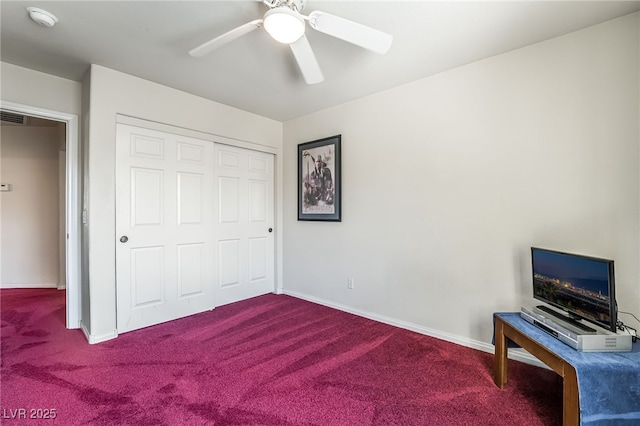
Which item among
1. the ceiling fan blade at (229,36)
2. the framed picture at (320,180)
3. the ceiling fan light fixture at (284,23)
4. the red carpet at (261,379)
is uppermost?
the ceiling fan blade at (229,36)

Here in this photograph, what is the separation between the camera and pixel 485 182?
2365 millimetres

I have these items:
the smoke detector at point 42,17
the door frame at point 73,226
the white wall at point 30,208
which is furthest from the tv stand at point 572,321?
the white wall at point 30,208

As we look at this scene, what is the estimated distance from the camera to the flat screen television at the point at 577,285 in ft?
4.80

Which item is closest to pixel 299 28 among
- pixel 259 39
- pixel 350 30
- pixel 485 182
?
pixel 350 30

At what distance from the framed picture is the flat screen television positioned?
1.96 meters

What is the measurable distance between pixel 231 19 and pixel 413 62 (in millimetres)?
1469

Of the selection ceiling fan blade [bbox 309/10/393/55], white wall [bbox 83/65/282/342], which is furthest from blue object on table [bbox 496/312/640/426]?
white wall [bbox 83/65/282/342]

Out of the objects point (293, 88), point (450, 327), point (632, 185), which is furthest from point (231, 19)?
point (450, 327)

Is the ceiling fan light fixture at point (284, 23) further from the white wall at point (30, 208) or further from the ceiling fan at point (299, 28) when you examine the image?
the white wall at point (30, 208)

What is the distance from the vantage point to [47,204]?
436cm

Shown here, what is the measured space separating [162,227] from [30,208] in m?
3.06

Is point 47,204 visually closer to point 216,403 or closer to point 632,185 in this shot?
point 216,403

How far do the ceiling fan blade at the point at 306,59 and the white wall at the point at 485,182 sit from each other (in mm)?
1220

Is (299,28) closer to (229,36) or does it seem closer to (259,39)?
(229,36)
